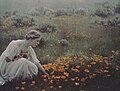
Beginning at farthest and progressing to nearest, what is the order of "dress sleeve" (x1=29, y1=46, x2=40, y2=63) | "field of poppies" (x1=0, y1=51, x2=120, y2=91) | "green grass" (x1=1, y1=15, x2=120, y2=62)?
"green grass" (x1=1, y1=15, x2=120, y2=62) → "dress sleeve" (x1=29, y1=46, x2=40, y2=63) → "field of poppies" (x1=0, y1=51, x2=120, y2=91)

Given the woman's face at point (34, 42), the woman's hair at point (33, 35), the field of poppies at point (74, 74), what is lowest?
A: the field of poppies at point (74, 74)

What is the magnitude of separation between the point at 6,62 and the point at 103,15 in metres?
1.62

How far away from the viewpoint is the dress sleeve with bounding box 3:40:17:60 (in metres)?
5.99

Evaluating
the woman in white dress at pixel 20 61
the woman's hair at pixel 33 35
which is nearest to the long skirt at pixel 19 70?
the woman in white dress at pixel 20 61

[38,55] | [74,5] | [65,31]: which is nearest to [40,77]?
[38,55]

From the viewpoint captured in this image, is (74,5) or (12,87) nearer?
(12,87)

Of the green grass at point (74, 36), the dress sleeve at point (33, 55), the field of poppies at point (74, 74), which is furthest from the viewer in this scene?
the green grass at point (74, 36)

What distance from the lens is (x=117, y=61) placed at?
616 cm

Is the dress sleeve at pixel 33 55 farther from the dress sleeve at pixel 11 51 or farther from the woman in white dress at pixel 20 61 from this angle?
the dress sleeve at pixel 11 51

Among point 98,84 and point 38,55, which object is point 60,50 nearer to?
point 38,55

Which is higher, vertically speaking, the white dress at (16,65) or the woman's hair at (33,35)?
the woman's hair at (33,35)

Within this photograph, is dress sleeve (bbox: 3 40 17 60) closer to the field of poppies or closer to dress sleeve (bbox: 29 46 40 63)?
dress sleeve (bbox: 29 46 40 63)

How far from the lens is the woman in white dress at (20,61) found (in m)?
5.97

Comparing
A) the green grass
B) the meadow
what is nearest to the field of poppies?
the meadow
